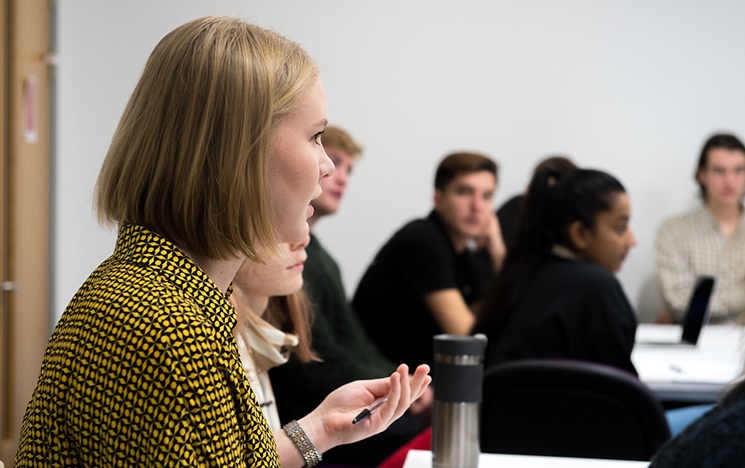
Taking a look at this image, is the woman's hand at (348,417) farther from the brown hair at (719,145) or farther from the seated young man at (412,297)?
the brown hair at (719,145)

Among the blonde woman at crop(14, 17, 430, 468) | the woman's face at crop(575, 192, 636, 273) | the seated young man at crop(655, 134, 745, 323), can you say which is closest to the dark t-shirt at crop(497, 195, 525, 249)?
the seated young man at crop(655, 134, 745, 323)

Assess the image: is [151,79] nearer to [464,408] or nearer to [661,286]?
[464,408]

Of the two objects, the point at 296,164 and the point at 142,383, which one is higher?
the point at 296,164

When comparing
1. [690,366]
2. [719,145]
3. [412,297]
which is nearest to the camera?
[690,366]

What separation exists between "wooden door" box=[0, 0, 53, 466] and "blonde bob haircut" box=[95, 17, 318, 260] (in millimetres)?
2035

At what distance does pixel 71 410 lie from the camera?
0.68 meters

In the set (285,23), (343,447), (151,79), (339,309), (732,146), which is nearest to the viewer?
(151,79)

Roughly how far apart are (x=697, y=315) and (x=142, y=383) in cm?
279

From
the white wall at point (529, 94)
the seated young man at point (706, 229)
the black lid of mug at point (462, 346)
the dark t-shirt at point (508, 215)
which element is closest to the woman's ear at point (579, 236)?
the black lid of mug at point (462, 346)

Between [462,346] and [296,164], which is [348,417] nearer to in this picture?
[462,346]

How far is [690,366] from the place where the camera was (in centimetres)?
249

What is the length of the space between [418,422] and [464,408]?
40.2 inches

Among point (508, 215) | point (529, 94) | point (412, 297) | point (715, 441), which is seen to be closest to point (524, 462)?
point (715, 441)

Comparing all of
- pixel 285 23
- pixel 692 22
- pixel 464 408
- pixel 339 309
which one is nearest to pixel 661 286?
pixel 692 22
